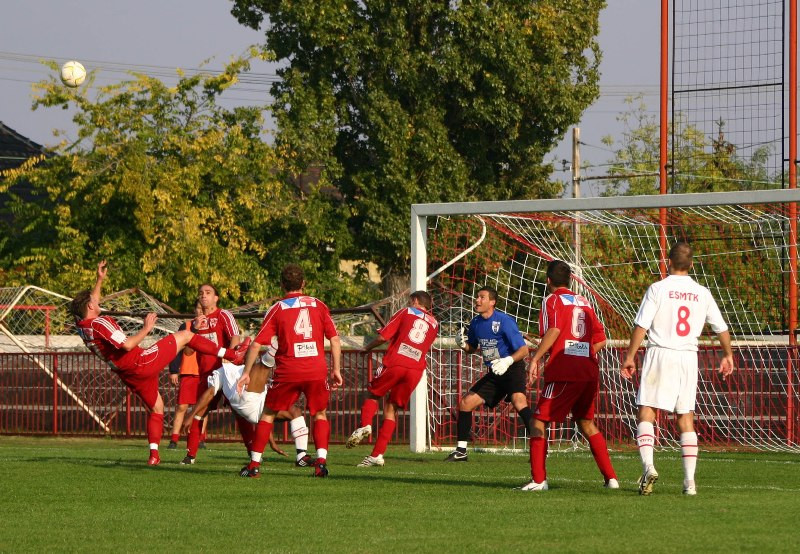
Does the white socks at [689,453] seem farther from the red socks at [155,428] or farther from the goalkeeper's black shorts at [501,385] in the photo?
the red socks at [155,428]

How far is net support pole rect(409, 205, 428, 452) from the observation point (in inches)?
616

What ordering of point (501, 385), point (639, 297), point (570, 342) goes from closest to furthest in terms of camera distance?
point (570, 342) < point (501, 385) < point (639, 297)

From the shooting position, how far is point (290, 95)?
100 ft

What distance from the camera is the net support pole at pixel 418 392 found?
51.3 feet

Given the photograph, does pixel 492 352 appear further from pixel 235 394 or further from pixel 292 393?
pixel 292 393

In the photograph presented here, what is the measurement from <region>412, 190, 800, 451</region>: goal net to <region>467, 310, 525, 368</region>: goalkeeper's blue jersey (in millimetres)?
2787

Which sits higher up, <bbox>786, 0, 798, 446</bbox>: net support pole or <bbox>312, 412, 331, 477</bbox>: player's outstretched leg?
<bbox>786, 0, 798, 446</bbox>: net support pole

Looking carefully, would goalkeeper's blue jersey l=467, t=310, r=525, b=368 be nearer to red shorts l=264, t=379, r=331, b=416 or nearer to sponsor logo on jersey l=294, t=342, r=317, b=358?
red shorts l=264, t=379, r=331, b=416

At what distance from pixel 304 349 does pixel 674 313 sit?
342cm

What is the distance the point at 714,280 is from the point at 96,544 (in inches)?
505

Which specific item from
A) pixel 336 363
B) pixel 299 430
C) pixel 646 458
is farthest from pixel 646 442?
pixel 299 430

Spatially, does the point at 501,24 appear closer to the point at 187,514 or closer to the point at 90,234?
the point at 90,234

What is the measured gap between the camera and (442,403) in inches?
706

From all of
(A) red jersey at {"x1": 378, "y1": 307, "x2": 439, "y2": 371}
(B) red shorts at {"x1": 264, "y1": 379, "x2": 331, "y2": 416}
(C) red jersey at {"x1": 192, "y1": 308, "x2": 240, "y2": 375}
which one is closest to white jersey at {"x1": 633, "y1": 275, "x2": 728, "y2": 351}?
(B) red shorts at {"x1": 264, "y1": 379, "x2": 331, "y2": 416}
